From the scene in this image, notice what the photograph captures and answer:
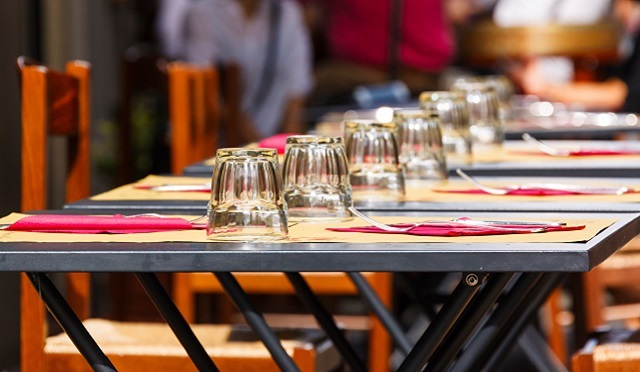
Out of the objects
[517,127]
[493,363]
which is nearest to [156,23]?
[517,127]

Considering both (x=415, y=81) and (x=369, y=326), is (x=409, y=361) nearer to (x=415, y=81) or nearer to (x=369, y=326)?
(x=369, y=326)

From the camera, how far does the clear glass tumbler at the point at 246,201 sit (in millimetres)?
1641

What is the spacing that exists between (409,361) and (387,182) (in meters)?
0.48

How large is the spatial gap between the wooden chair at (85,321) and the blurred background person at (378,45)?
156 inches

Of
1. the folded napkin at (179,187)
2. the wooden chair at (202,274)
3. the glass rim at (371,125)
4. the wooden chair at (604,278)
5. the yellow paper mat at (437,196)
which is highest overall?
the glass rim at (371,125)

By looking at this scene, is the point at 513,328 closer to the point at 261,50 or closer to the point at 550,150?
the point at 550,150

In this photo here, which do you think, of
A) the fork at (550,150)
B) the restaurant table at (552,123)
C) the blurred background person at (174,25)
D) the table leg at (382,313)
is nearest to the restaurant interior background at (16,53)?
the blurred background person at (174,25)

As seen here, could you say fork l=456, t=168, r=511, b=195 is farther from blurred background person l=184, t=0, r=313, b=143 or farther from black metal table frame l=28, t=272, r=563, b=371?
blurred background person l=184, t=0, r=313, b=143

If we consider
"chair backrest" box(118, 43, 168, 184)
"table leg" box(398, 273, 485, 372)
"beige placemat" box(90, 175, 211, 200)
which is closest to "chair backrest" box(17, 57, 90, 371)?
"beige placemat" box(90, 175, 211, 200)

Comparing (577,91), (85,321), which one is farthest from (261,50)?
(85,321)

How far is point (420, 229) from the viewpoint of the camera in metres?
1.66

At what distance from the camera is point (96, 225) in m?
1.71

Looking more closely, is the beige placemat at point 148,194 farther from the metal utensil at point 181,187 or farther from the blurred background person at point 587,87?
the blurred background person at point 587,87

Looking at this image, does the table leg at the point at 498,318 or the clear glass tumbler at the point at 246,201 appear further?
the table leg at the point at 498,318
